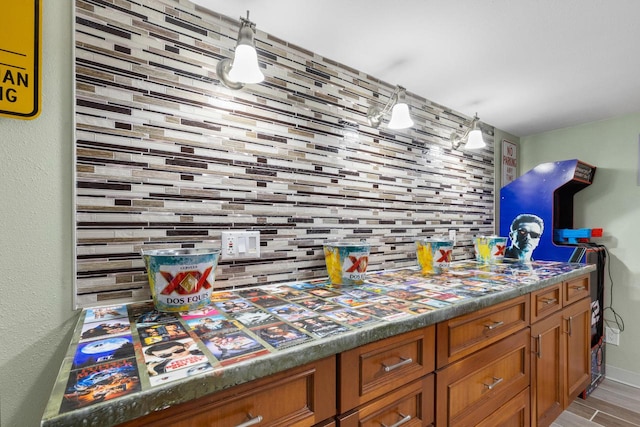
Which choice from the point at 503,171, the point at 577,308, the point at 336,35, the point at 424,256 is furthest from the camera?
the point at 503,171

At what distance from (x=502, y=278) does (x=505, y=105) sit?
130cm

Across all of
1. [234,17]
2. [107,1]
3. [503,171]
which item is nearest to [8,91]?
[107,1]

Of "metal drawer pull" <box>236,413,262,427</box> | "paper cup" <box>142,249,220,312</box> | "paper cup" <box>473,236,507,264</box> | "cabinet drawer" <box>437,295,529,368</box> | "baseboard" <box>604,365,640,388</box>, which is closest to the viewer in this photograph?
"metal drawer pull" <box>236,413,262,427</box>

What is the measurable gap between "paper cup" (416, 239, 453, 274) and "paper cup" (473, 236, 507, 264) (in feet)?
1.87

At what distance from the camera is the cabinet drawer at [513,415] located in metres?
1.30

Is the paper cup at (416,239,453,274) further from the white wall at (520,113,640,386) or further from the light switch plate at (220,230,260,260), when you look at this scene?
the white wall at (520,113,640,386)

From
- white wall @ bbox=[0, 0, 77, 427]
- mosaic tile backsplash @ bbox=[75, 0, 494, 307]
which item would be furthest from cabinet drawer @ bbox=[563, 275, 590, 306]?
white wall @ bbox=[0, 0, 77, 427]

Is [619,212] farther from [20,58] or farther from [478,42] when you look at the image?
[20,58]

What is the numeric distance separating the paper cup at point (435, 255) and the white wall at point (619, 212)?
5.53 ft

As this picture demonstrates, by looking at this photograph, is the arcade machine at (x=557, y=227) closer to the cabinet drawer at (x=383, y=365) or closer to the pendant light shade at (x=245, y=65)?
the cabinet drawer at (x=383, y=365)

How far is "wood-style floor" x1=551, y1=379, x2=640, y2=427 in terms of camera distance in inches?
75.9

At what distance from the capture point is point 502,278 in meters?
1.62

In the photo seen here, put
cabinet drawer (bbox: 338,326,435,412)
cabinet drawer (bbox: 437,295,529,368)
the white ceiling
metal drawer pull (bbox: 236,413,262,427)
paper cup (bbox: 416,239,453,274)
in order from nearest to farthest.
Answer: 1. metal drawer pull (bbox: 236,413,262,427)
2. cabinet drawer (bbox: 338,326,435,412)
3. cabinet drawer (bbox: 437,295,529,368)
4. the white ceiling
5. paper cup (bbox: 416,239,453,274)

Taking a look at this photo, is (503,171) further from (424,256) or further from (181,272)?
(181,272)
